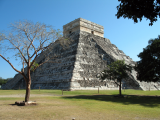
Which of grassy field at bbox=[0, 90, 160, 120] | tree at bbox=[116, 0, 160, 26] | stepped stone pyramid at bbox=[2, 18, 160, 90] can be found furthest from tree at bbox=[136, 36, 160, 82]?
tree at bbox=[116, 0, 160, 26]

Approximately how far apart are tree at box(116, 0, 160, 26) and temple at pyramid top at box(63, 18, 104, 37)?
29947 mm

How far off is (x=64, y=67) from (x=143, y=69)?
13.9m

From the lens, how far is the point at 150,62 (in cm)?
1619

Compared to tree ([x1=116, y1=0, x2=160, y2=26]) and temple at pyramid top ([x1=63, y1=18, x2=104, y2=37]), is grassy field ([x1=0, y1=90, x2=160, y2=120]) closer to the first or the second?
tree ([x1=116, y1=0, x2=160, y2=26])

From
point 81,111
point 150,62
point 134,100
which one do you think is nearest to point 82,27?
point 150,62

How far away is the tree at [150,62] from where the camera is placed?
50.8 ft

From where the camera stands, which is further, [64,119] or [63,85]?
[63,85]

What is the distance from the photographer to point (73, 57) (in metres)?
26.3

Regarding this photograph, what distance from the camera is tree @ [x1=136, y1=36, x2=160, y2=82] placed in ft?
50.8

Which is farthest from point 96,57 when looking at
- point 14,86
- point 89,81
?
point 14,86

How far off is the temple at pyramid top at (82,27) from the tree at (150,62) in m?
20.8

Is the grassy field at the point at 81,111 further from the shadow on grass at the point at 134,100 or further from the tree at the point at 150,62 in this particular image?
the tree at the point at 150,62

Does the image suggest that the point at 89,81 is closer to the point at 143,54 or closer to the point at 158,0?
the point at 143,54

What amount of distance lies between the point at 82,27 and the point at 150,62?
22693 millimetres
